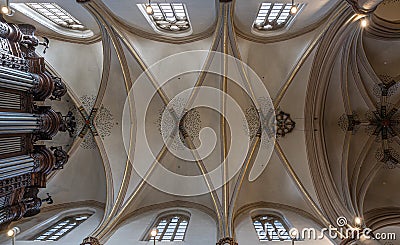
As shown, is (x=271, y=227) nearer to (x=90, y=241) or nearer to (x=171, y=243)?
(x=171, y=243)

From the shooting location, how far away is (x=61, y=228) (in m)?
12.5

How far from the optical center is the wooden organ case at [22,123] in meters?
7.76

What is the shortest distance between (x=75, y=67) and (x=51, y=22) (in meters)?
2.10

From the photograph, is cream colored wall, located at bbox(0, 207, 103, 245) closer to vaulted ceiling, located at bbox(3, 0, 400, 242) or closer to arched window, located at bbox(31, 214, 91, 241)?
arched window, located at bbox(31, 214, 91, 241)

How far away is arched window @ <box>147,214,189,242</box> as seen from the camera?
1140cm

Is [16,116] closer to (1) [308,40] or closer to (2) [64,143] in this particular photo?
(2) [64,143]

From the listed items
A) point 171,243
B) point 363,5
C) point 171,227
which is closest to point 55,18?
point 171,227

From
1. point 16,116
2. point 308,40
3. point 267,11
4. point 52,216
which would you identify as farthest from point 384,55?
point 52,216

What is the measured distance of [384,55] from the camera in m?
13.4

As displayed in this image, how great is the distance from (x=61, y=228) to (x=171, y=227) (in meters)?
4.08

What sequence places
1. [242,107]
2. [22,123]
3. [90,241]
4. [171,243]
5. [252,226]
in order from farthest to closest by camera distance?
1. [242,107]
2. [252,226]
3. [171,243]
4. [90,241]
5. [22,123]

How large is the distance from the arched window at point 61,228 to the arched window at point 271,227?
6.79m

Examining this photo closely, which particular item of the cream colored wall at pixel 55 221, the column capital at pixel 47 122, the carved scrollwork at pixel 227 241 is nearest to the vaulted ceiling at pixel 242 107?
the cream colored wall at pixel 55 221

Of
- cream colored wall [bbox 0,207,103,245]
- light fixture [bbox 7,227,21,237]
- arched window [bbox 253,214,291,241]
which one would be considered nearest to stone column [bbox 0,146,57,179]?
light fixture [bbox 7,227,21,237]
